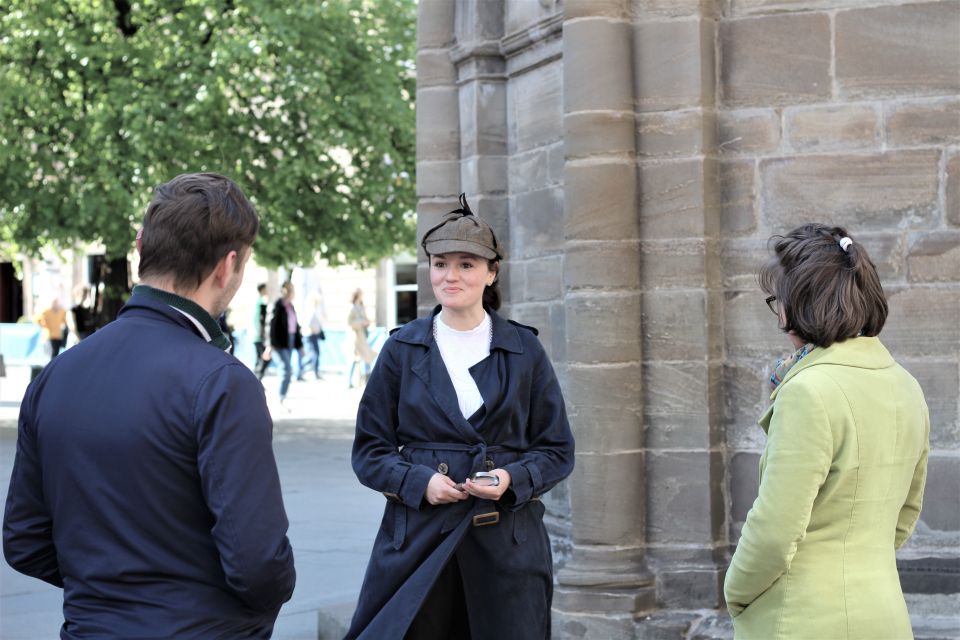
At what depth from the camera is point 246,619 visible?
2572mm

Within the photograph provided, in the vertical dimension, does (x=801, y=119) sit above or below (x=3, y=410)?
above

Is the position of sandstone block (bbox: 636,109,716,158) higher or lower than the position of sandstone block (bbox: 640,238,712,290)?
higher

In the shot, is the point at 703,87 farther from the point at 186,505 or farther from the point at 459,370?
the point at 186,505

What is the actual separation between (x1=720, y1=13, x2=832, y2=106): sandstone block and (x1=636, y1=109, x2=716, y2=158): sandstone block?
0.17m

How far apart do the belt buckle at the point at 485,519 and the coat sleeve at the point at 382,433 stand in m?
0.17

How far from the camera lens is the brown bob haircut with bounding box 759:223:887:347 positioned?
299 centimetres

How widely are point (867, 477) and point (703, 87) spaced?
294 cm

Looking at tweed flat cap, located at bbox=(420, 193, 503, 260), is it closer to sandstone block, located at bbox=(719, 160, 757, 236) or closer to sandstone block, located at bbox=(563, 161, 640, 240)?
sandstone block, located at bbox=(563, 161, 640, 240)

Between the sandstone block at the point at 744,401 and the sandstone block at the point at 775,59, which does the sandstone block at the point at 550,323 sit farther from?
the sandstone block at the point at 775,59

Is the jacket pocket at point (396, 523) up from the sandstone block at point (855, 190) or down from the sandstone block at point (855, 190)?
down

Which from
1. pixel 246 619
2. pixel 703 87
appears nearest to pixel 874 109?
pixel 703 87

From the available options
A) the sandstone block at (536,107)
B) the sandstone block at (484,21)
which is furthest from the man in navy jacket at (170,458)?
the sandstone block at (484,21)

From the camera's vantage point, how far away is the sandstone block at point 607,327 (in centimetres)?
562

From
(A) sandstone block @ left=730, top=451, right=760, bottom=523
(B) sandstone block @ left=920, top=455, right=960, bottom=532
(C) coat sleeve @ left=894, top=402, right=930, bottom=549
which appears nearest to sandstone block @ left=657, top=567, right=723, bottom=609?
(A) sandstone block @ left=730, top=451, right=760, bottom=523
